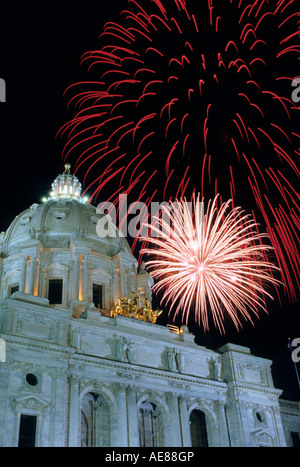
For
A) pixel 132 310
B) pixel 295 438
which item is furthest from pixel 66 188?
pixel 295 438

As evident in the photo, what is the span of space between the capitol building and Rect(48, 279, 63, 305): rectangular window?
0.39 feet

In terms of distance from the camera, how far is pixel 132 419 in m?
44.7

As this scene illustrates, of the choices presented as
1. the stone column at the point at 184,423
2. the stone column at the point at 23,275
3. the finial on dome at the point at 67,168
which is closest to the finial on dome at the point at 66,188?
the finial on dome at the point at 67,168

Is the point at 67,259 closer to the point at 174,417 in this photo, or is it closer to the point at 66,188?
the point at 66,188

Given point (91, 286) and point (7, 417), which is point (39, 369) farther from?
point (91, 286)

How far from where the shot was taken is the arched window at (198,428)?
50.6m

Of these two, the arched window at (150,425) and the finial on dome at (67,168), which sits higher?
the finial on dome at (67,168)

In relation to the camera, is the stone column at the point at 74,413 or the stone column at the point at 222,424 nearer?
the stone column at the point at 74,413

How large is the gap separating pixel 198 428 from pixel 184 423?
4922 mm

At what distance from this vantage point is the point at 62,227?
215 ft

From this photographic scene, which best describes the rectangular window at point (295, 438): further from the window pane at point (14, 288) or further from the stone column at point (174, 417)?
the window pane at point (14, 288)

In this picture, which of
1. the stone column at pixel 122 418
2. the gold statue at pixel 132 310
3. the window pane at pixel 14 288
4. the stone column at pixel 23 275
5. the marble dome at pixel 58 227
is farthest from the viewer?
the marble dome at pixel 58 227

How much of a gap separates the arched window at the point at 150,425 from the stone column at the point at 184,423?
7.02ft

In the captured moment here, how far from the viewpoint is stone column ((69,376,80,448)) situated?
134 ft
